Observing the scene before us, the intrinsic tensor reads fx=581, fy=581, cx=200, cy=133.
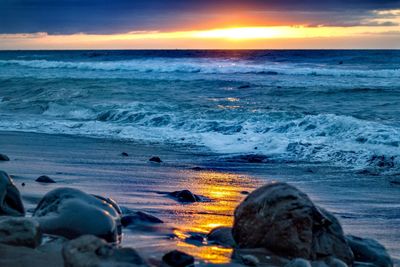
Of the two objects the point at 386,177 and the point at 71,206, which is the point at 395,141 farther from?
the point at 71,206

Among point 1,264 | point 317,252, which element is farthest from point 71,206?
point 317,252

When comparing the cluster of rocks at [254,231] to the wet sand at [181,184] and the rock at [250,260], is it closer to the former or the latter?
the rock at [250,260]

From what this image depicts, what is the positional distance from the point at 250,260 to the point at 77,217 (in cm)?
128

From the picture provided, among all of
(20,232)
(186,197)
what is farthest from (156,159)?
(20,232)

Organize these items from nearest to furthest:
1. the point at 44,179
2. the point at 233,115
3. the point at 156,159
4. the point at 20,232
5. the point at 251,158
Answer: the point at 20,232 → the point at 44,179 → the point at 156,159 → the point at 251,158 → the point at 233,115

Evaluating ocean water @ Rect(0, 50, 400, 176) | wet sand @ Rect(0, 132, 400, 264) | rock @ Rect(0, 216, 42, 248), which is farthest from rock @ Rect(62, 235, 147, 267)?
ocean water @ Rect(0, 50, 400, 176)

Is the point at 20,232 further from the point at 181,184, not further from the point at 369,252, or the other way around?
the point at 181,184

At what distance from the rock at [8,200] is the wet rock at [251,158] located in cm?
525

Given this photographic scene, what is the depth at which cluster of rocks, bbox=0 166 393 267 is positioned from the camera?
13.0ft

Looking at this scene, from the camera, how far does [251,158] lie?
9.84m

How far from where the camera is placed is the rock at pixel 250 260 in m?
3.99

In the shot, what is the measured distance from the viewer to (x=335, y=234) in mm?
4328

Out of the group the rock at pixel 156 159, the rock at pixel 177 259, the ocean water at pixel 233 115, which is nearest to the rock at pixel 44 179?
the rock at pixel 156 159

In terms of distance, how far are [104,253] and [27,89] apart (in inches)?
896
